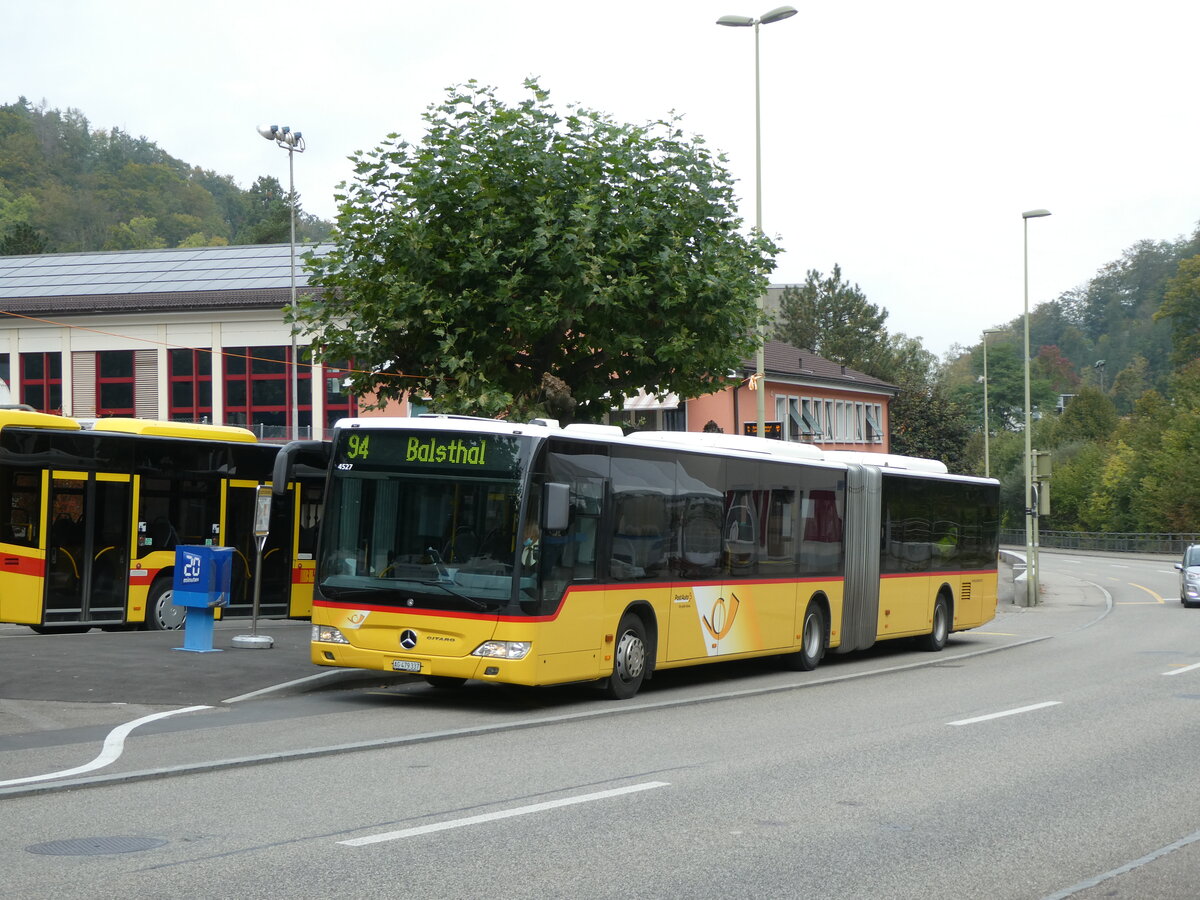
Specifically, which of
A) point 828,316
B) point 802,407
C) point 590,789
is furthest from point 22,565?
point 828,316

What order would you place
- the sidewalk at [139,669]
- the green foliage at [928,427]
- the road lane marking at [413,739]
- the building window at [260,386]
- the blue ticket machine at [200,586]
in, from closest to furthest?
the road lane marking at [413,739], the sidewalk at [139,669], the blue ticket machine at [200,586], the building window at [260,386], the green foliage at [928,427]

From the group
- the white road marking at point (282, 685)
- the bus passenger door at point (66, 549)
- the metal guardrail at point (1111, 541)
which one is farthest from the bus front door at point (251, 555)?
the metal guardrail at point (1111, 541)

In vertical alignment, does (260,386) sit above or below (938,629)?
above

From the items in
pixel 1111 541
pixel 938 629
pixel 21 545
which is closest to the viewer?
pixel 21 545

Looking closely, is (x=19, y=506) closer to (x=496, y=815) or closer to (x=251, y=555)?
(x=251, y=555)

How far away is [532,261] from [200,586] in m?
7.69

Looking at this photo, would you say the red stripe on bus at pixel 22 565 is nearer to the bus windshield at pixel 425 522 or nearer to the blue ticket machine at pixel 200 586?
the blue ticket machine at pixel 200 586

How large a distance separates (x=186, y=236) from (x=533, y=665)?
391 feet

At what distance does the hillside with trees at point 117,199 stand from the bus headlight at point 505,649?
96.6 m

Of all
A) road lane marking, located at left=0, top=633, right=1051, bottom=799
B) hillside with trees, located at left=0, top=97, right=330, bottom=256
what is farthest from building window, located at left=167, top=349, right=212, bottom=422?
hillside with trees, located at left=0, top=97, right=330, bottom=256

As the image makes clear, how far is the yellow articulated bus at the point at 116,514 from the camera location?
67.5 feet

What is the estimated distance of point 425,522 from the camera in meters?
14.4

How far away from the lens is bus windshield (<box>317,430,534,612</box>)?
14180mm

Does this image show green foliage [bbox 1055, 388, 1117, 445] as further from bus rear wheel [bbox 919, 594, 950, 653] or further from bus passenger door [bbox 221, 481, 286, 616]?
bus passenger door [bbox 221, 481, 286, 616]
